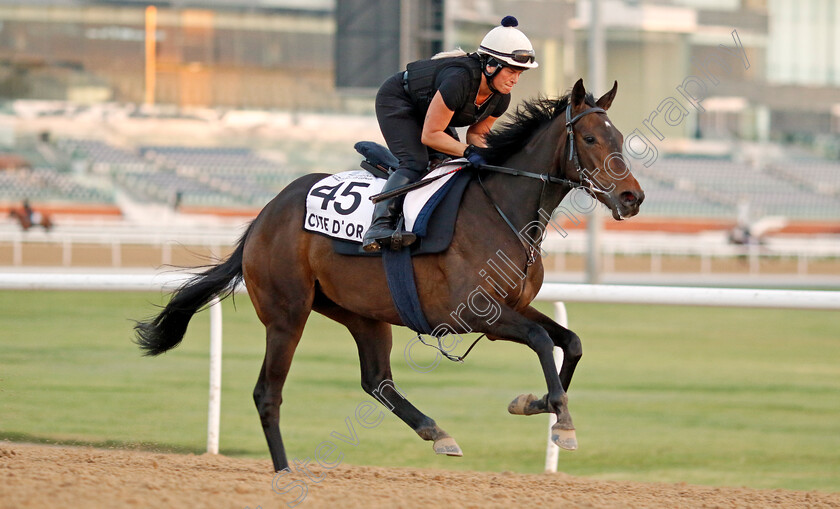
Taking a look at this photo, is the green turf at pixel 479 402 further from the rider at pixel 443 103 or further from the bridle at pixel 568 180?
the rider at pixel 443 103

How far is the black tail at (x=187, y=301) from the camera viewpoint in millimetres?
5141

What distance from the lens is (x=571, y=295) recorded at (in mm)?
5254

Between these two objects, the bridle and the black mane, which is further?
the black mane

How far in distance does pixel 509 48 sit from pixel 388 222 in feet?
2.82

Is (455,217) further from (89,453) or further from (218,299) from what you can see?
(89,453)

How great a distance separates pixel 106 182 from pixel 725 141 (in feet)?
72.8

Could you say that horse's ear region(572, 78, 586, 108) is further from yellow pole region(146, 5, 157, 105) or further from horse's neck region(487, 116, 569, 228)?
yellow pole region(146, 5, 157, 105)

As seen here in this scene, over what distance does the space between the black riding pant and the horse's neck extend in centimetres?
35

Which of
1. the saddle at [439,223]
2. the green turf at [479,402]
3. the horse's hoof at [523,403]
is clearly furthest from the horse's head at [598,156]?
the green turf at [479,402]

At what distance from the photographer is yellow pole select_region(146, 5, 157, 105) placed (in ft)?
111

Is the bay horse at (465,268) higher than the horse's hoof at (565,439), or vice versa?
the bay horse at (465,268)

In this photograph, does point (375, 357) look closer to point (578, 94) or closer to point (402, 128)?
point (402, 128)

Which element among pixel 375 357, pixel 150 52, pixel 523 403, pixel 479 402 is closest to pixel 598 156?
pixel 523 403

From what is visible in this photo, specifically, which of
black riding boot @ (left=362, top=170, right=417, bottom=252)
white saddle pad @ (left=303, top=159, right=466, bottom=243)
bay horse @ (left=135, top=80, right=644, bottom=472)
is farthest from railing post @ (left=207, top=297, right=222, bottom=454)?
black riding boot @ (left=362, top=170, right=417, bottom=252)
